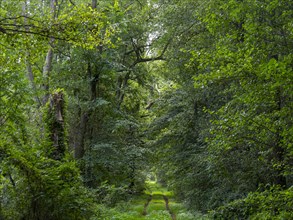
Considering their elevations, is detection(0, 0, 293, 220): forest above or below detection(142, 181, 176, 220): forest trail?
above

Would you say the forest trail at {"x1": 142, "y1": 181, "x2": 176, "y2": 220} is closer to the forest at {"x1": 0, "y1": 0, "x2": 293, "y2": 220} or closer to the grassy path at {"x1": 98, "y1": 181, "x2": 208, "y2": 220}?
the grassy path at {"x1": 98, "y1": 181, "x2": 208, "y2": 220}

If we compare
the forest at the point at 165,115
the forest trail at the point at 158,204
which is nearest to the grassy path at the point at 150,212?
the forest trail at the point at 158,204

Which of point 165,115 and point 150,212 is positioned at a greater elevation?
point 165,115

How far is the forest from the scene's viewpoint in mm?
6875

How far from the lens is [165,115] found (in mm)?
17891

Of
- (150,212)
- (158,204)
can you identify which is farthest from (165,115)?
(158,204)

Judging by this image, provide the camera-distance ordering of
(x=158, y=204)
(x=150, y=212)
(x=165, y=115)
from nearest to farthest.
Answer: (x=165, y=115)
(x=150, y=212)
(x=158, y=204)

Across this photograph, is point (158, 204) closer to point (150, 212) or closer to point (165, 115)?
point (150, 212)

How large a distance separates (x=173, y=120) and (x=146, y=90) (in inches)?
368

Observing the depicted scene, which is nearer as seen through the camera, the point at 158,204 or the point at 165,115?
the point at 165,115

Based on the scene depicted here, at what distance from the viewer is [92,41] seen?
22.4 feet

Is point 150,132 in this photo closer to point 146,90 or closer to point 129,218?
point 129,218

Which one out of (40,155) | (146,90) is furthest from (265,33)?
(146,90)

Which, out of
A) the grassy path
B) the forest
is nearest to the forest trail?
the grassy path
